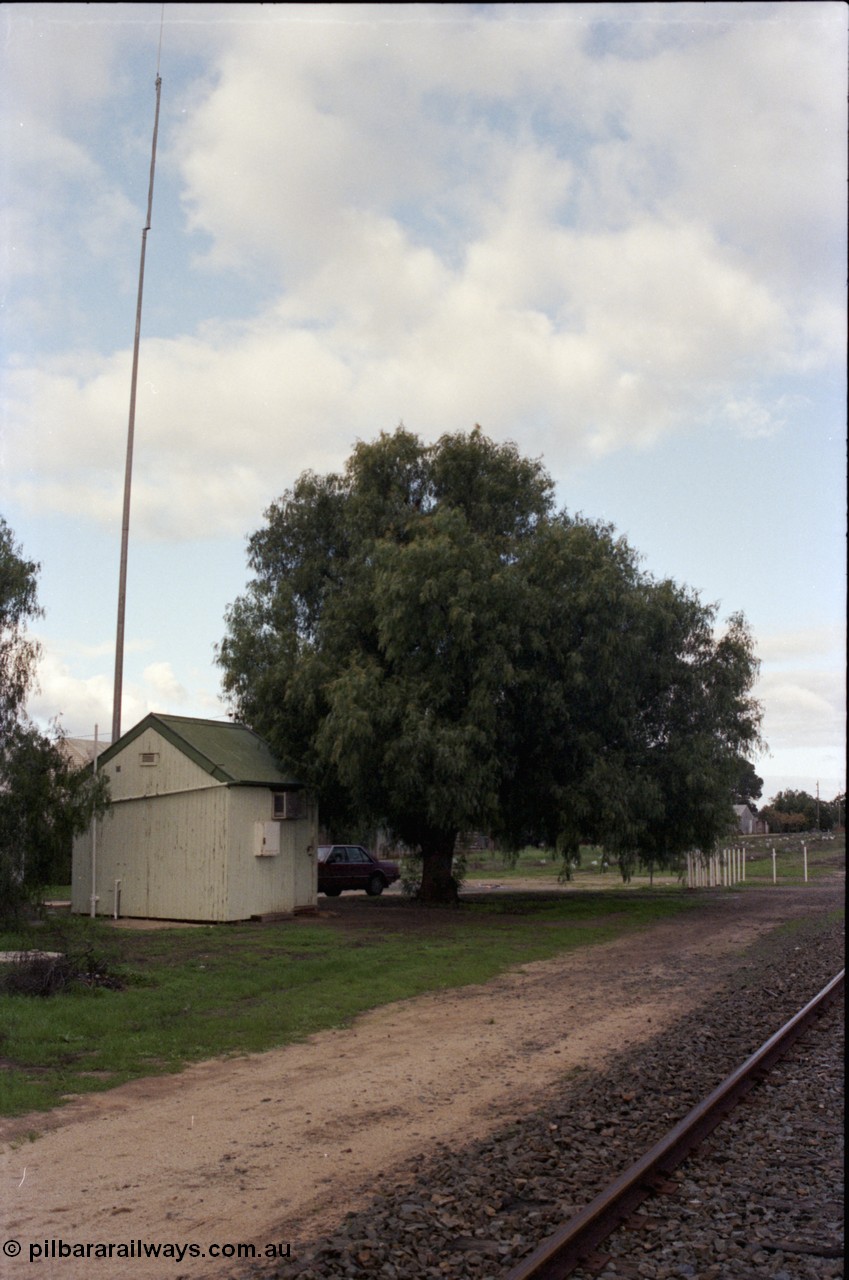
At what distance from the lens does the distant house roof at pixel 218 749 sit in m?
20.1

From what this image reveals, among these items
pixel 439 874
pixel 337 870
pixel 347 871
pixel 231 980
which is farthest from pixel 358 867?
pixel 231 980

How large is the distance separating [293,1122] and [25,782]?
7597mm

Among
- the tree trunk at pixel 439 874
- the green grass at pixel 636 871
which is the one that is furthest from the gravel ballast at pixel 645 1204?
the green grass at pixel 636 871

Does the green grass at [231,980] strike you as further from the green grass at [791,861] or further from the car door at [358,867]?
the green grass at [791,861]

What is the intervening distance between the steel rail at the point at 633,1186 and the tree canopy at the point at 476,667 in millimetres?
11804

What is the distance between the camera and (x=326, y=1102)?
767cm

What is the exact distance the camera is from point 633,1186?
5715 millimetres

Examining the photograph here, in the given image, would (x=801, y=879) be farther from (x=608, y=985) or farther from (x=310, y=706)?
(x=608, y=985)

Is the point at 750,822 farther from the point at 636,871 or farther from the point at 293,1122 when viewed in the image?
the point at 293,1122

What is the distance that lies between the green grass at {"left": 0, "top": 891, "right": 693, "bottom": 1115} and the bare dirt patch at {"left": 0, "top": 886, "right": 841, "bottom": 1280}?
461mm

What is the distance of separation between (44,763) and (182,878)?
6.65 meters

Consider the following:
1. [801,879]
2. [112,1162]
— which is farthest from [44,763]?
[801,879]

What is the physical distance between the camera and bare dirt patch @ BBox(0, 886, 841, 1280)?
5.32 meters

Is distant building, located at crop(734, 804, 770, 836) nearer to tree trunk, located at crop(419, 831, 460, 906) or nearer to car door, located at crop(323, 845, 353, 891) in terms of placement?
car door, located at crop(323, 845, 353, 891)
